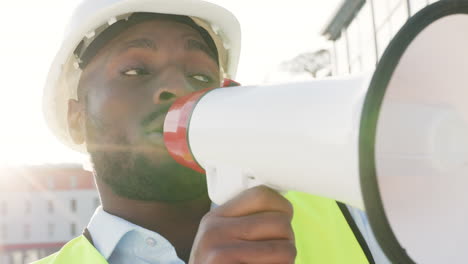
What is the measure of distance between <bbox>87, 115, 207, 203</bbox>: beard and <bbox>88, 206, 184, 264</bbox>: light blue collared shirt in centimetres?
12

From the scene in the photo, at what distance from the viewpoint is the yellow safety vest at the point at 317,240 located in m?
1.88

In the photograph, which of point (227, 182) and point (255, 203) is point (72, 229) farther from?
point (255, 203)

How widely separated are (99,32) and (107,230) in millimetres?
774

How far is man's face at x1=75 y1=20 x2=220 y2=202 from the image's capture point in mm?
1793

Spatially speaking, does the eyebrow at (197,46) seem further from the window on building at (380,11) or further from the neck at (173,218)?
the window on building at (380,11)

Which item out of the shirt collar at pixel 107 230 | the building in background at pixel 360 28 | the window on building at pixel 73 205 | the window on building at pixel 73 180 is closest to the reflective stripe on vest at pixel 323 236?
the shirt collar at pixel 107 230

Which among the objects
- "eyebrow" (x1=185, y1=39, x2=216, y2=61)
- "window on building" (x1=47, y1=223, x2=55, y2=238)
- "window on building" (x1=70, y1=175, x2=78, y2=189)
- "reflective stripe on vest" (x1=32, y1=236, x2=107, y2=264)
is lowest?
"window on building" (x1=47, y1=223, x2=55, y2=238)

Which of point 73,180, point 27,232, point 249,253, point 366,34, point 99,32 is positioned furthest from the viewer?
point 27,232

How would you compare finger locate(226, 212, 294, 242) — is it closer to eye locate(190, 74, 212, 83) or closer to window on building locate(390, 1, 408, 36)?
eye locate(190, 74, 212, 83)

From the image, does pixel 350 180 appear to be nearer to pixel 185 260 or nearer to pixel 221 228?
pixel 221 228

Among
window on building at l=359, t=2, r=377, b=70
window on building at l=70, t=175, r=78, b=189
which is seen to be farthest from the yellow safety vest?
window on building at l=70, t=175, r=78, b=189

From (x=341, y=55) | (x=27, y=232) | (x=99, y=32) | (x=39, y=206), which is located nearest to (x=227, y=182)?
A: (x=99, y=32)

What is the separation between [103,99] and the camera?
6.62 ft

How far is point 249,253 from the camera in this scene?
119cm
